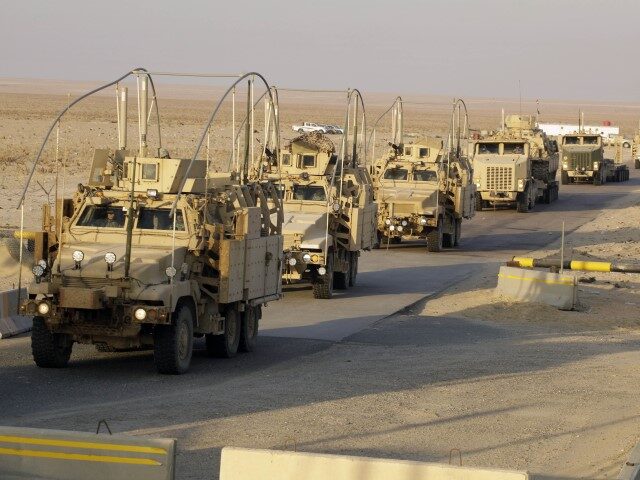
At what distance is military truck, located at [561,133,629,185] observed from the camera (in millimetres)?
58562

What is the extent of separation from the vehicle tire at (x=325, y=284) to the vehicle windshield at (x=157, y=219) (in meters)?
7.10

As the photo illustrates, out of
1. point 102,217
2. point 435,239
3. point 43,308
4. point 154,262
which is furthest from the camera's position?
point 435,239

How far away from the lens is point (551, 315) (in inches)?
864

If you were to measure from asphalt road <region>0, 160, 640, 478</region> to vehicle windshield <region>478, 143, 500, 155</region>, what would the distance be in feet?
53.3

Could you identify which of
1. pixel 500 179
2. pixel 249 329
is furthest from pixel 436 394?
pixel 500 179

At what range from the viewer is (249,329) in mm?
17641

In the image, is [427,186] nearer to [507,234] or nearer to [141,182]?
[507,234]

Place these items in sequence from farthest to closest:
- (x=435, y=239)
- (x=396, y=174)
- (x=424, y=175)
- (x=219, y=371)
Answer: (x=424, y=175), (x=396, y=174), (x=435, y=239), (x=219, y=371)

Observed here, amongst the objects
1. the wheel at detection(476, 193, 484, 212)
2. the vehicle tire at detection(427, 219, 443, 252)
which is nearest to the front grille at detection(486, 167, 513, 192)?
the wheel at detection(476, 193, 484, 212)

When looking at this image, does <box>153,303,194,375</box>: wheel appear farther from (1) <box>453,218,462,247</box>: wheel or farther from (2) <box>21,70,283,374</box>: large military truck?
(1) <box>453,218,462,247</box>: wheel

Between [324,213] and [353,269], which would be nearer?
[324,213]

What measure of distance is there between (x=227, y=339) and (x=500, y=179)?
28.4 meters

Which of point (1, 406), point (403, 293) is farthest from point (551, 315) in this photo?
point (1, 406)

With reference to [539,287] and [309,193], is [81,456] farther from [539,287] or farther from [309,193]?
[309,193]
